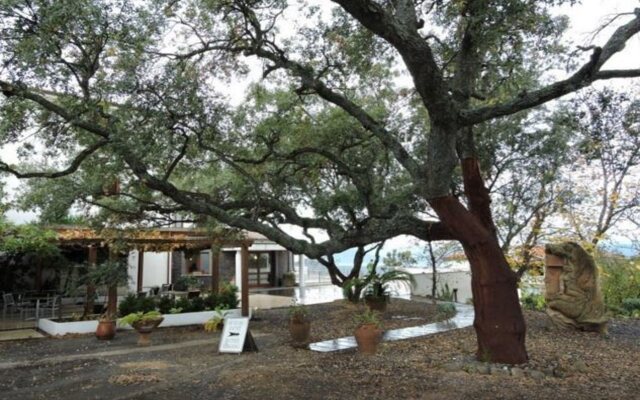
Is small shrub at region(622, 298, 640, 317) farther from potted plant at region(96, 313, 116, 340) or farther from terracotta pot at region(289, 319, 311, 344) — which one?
potted plant at region(96, 313, 116, 340)

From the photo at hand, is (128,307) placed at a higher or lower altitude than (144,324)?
higher

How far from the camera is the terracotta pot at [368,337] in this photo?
815 cm

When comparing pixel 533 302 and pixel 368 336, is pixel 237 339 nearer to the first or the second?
pixel 368 336

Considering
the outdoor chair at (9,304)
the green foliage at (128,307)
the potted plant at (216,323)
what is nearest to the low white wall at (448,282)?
the potted plant at (216,323)

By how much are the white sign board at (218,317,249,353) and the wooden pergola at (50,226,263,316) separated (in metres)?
3.20

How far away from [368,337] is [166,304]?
746 centimetres

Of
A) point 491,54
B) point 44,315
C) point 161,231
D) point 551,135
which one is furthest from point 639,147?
point 44,315

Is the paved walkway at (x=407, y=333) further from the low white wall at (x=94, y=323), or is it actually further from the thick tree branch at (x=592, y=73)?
the thick tree branch at (x=592, y=73)

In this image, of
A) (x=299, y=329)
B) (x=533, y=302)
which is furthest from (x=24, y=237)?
(x=533, y=302)

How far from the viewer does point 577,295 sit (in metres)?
9.59

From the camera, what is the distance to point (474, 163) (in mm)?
7297

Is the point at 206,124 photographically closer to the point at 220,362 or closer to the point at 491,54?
the point at 220,362

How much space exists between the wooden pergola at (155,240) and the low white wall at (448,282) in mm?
8681

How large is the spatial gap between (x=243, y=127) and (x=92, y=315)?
7007mm
